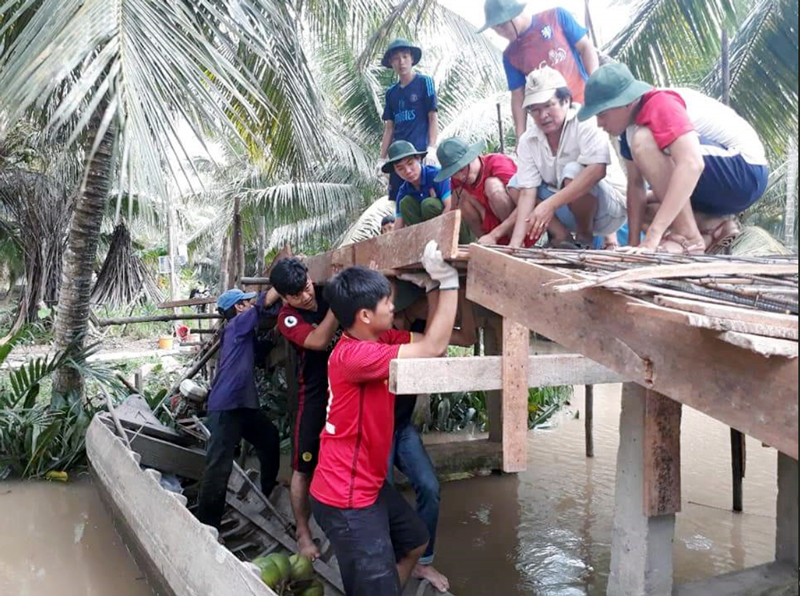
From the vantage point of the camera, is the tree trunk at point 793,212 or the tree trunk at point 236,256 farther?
the tree trunk at point 236,256

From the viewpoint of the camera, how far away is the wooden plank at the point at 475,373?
2.29 meters

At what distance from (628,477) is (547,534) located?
2.76 metres

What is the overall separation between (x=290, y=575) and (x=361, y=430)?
1273mm

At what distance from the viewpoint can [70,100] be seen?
2787 millimetres

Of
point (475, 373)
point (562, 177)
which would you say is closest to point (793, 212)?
point (475, 373)

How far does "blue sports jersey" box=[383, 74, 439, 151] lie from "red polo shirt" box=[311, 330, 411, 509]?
300 cm

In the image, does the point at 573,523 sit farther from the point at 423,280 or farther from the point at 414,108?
the point at 414,108

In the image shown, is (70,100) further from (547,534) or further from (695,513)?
(695,513)

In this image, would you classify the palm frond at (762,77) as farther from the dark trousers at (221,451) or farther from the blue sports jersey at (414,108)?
the dark trousers at (221,451)

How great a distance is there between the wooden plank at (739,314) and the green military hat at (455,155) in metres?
2.32

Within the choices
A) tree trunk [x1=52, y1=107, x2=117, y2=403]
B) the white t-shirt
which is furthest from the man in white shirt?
tree trunk [x1=52, y1=107, x2=117, y2=403]

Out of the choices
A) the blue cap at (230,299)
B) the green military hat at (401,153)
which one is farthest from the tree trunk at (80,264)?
the green military hat at (401,153)

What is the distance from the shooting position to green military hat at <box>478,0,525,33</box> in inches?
156

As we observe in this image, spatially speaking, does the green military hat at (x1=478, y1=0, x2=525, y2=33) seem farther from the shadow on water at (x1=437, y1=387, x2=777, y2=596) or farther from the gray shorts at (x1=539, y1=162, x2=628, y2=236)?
the shadow on water at (x1=437, y1=387, x2=777, y2=596)
